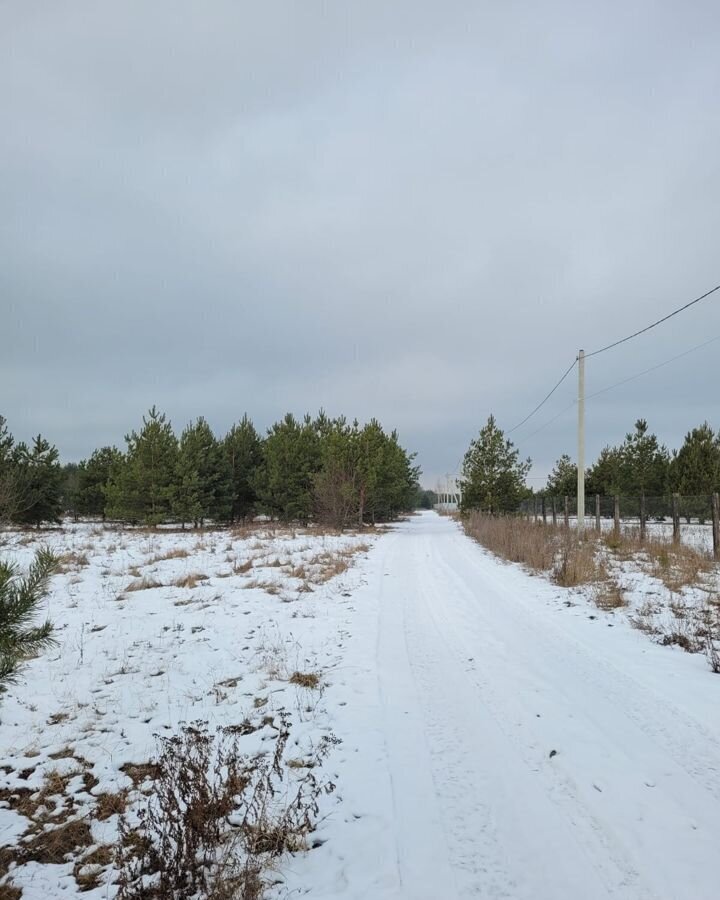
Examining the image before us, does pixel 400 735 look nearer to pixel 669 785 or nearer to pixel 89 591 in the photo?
pixel 669 785

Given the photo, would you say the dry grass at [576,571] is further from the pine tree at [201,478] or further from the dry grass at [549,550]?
the pine tree at [201,478]

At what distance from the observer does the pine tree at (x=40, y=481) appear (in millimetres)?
26234

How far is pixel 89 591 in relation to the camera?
10.1 metres

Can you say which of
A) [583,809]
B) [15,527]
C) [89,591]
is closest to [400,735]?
[583,809]

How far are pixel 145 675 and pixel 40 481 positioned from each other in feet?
86.7

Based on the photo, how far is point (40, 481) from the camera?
27344mm

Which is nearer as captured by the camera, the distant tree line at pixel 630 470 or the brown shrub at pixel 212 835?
the brown shrub at pixel 212 835

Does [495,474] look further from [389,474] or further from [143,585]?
[143,585]

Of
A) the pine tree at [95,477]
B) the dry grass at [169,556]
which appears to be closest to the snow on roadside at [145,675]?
the dry grass at [169,556]

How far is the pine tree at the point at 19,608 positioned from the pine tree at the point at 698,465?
33858mm

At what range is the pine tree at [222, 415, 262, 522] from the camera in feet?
112

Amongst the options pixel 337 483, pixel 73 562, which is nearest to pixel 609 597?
pixel 73 562

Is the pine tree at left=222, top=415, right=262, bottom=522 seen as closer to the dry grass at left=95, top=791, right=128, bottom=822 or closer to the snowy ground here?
the snowy ground

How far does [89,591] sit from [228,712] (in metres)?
6.93
